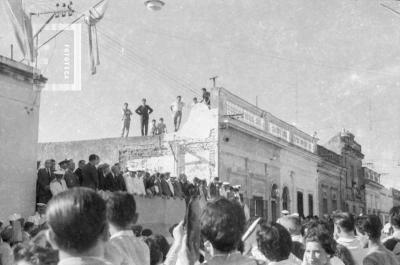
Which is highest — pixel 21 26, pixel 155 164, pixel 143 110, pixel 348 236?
pixel 21 26

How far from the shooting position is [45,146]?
24.7 m

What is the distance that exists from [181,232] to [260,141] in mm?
22101

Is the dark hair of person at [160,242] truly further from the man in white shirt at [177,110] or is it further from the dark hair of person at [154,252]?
the man in white shirt at [177,110]

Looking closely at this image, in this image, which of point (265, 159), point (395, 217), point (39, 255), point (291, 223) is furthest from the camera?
point (265, 159)

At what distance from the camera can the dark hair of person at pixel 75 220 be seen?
2.38m

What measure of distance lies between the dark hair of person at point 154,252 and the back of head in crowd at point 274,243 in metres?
1.14

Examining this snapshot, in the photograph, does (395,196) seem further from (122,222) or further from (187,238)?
(187,238)

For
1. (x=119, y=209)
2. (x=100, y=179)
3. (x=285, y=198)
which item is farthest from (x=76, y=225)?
(x=285, y=198)

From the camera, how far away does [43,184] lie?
13.0m

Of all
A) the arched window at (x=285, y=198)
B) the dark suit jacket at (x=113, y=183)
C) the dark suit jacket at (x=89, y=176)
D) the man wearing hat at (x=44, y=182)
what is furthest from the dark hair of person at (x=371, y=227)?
the arched window at (x=285, y=198)

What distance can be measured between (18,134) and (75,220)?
1113cm

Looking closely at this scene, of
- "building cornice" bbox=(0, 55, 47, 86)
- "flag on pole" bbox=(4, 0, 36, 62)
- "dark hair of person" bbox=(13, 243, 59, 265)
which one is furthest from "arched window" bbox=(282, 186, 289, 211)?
"dark hair of person" bbox=(13, 243, 59, 265)

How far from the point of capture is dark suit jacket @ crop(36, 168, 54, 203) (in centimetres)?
1295

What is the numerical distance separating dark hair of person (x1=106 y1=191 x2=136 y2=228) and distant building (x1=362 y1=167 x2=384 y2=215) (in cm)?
4233
